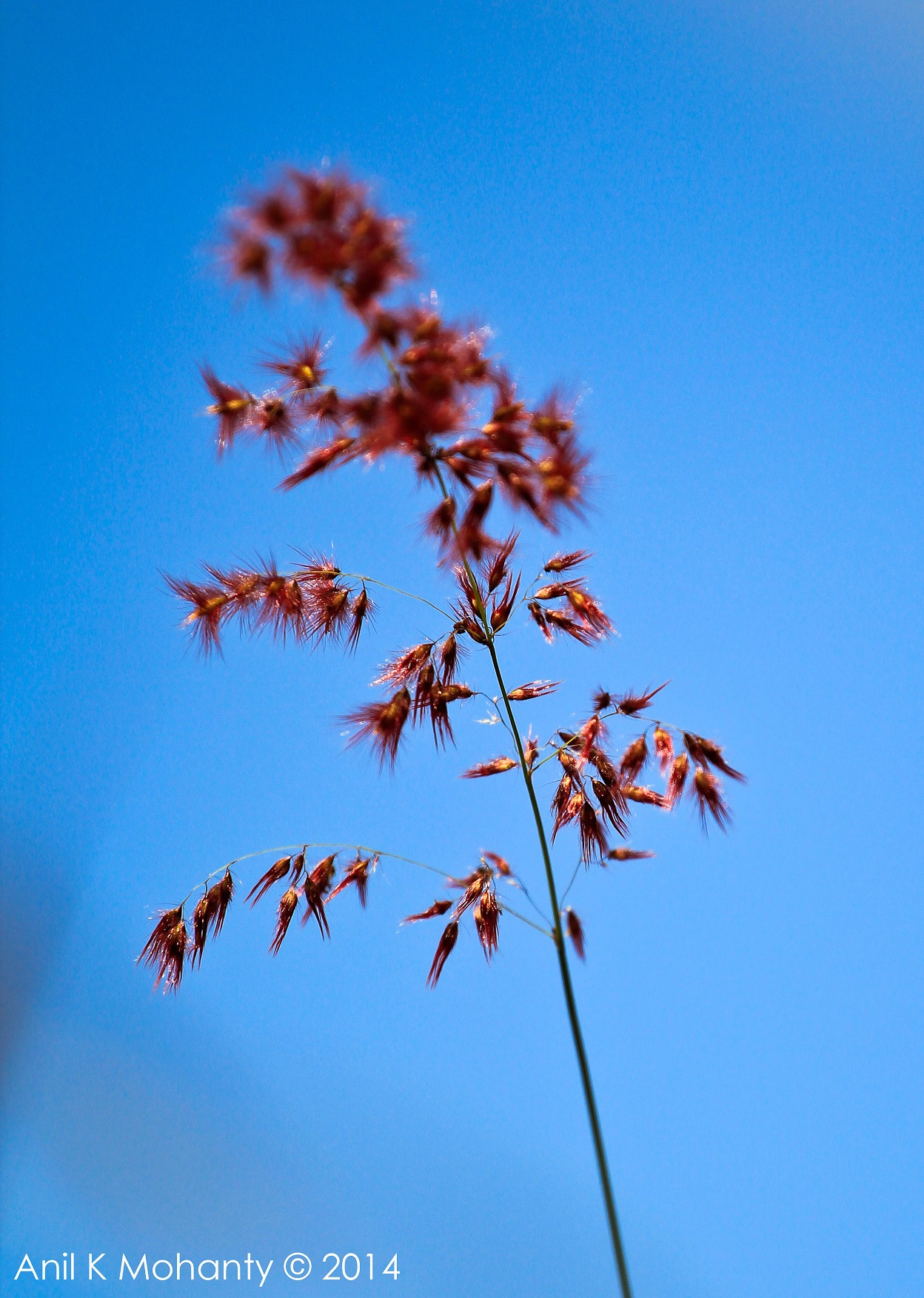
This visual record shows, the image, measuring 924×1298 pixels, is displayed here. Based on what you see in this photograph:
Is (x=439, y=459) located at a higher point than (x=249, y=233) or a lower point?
lower

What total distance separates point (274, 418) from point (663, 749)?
117cm

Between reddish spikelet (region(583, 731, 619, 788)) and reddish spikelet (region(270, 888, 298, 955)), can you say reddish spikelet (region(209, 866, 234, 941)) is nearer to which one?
reddish spikelet (region(270, 888, 298, 955))

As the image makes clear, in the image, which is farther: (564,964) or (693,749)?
(693,749)

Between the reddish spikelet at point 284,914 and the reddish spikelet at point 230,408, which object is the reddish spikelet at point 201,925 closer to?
the reddish spikelet at point 284,914

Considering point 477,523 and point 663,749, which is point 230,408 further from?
point 663,749

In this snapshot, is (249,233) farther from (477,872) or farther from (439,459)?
(477,872)

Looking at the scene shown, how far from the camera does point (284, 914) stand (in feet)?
6.66

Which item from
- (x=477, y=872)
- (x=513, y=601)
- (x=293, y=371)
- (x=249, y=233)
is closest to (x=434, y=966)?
(x=477, y=872)

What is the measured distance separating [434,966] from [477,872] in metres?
0.24

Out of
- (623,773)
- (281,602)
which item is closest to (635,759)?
(623,773)

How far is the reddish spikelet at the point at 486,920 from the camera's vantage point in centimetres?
195

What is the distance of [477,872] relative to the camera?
1.97m

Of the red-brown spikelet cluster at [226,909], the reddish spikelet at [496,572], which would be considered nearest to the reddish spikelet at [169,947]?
the red-brown spikelet cluster at [226,909]

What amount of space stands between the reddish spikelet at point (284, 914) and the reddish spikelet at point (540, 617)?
35.4 inches
